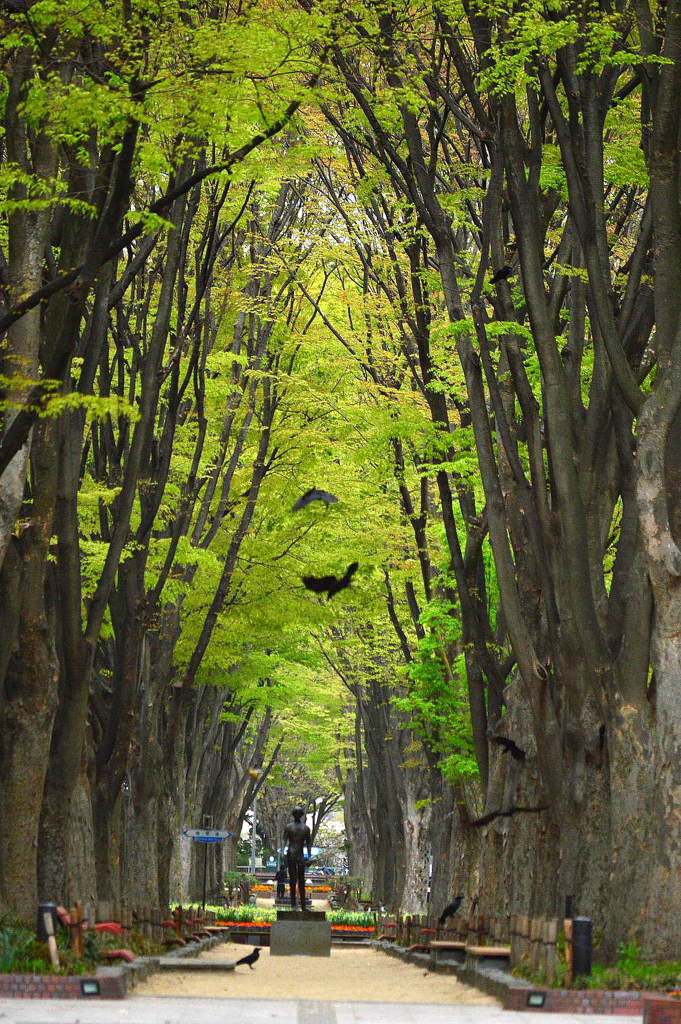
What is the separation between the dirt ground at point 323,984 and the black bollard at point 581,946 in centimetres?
115

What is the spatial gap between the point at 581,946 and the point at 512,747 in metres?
5.92

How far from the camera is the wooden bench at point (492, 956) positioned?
47.6 feet

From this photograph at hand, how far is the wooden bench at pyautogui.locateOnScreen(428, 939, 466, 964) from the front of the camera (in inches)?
677

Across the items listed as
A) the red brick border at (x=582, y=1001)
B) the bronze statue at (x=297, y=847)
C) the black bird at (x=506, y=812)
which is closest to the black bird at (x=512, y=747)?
the black bird at (x=506, y=812)

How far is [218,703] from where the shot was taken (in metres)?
36.6

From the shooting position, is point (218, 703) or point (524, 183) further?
point (218, 703)

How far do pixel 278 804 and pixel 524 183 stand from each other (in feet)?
218

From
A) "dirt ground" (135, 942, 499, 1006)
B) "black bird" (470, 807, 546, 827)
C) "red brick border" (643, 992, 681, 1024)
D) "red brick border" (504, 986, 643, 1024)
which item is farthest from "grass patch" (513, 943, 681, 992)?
"black bird" (470, 807, 546, 827)

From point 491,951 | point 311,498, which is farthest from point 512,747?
point 311,498

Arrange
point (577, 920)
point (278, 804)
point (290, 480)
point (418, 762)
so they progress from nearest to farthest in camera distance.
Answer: point (577, 920), point (290, 480), point (418, 762), point (278, 804)

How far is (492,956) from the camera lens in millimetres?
14898

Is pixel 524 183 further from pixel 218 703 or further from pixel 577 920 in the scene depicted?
pixel 218 703

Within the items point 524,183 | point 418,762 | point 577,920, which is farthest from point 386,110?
point 418,762

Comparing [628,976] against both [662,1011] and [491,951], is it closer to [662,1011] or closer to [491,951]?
[491,951]
